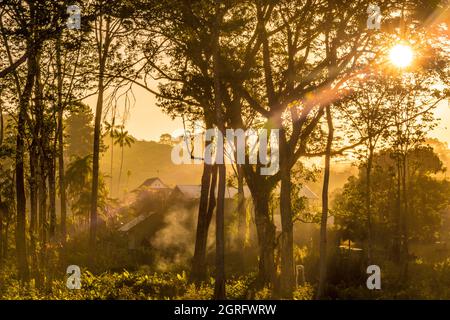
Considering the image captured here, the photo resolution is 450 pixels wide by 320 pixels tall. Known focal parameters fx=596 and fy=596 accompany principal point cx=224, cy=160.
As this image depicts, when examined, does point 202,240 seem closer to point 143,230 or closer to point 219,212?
point 219,212

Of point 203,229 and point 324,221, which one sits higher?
point 324,221

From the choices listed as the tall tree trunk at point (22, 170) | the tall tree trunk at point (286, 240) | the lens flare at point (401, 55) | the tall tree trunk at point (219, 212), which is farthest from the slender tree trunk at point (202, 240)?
the lens flare at point (401, 55)

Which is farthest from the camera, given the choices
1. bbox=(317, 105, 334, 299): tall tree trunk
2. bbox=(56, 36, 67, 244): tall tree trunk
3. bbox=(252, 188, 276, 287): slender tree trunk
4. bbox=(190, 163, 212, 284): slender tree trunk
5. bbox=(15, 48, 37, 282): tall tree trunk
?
bbox=(190, 163, 212, 284): slender tree trunk

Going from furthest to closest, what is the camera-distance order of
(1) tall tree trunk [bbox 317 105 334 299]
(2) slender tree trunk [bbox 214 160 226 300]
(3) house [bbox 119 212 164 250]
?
(3) house [bbox 119 212 164 250] → (1) tall tree trunk [bbox 317 105 334 299] → (2) slender tree trunk [bbox 214 160 226 300]

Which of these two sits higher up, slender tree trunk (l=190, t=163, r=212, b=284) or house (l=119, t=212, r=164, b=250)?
slender tree trunk (l=190, t=163, r=212, b=284)

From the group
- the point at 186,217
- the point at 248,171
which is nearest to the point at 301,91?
the point at 248,171

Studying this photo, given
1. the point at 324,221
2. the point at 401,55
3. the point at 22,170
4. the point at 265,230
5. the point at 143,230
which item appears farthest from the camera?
the point at 143,230

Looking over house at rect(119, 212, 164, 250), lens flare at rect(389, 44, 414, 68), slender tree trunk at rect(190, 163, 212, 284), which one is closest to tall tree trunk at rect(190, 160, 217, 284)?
slender tree trunk at rect(190, 163, 212, 284)

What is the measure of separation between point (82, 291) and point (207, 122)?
33.3 ft

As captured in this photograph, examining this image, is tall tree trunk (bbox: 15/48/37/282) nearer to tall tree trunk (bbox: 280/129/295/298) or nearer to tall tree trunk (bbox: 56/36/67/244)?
tall tree trunk (bbox: 56/36/67/244)

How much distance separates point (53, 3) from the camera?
19.3 meters

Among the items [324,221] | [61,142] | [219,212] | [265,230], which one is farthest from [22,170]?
[324,221]
